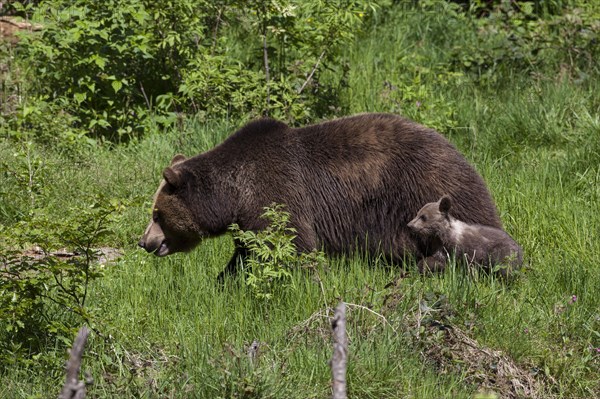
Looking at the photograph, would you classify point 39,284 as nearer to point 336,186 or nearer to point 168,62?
point 336,186

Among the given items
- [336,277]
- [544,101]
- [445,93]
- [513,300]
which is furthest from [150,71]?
[513,300]

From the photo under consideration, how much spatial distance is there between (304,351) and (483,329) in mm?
1120

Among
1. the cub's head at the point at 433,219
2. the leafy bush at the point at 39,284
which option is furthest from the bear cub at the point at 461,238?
the leafy bush at the point at 39,284

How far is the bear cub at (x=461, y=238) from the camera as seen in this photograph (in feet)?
22.2

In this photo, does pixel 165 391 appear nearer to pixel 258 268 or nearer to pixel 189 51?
pixel 258 268

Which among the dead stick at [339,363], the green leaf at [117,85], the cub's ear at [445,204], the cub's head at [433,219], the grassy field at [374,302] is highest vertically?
the dead stick at [339,363]

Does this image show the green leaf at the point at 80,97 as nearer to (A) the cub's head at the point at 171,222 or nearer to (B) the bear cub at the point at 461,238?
(A) the cub's head at the point at 171,222

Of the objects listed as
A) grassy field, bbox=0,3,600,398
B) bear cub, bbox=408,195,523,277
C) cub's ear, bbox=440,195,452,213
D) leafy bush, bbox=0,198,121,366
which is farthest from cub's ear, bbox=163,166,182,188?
cub's ear, bbox=440,195,452,213

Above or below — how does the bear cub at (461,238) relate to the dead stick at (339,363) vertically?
below

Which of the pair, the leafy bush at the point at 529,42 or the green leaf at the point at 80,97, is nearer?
the green leaf at the point at 80,97

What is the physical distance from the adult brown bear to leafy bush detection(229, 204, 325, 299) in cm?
44

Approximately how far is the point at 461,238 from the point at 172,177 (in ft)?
6.57

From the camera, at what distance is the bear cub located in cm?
675

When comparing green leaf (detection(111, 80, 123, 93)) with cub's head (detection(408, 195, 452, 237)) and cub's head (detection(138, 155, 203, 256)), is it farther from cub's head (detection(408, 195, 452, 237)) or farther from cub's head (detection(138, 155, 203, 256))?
cub's head (detection(408, 195, 452, 237))
